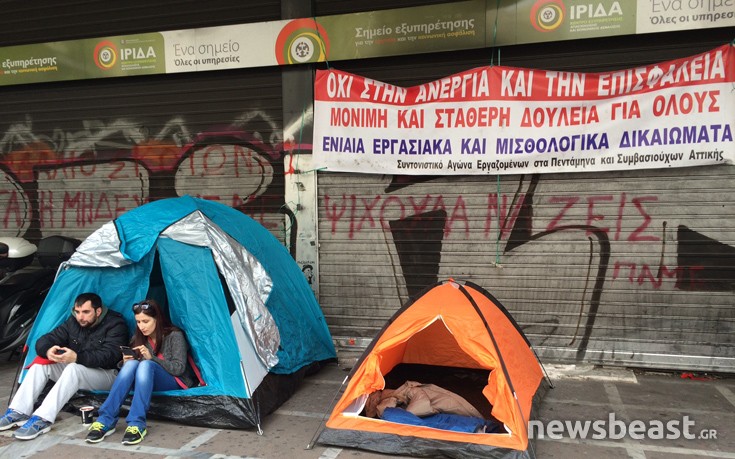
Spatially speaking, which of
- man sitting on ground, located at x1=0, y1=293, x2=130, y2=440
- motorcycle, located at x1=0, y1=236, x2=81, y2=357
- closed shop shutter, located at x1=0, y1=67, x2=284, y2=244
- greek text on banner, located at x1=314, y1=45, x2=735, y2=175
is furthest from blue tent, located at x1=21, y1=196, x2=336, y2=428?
greek text on banner, located at x1=314, y1=45, x2=735, y2=175

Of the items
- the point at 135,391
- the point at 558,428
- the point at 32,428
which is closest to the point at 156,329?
the point at 135,391

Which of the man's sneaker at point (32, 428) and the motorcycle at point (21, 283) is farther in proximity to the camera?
the motorcycle at point (21, 283)

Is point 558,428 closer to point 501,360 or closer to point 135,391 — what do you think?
point 501,360

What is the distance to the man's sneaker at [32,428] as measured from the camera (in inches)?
165

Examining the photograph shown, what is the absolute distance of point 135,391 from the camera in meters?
4.25

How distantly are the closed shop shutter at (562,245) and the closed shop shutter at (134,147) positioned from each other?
1.00 metres

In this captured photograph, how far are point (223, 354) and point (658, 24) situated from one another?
5.28 metres

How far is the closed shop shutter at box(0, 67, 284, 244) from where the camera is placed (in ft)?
22.6

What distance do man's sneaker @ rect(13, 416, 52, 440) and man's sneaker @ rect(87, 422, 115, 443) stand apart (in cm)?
41

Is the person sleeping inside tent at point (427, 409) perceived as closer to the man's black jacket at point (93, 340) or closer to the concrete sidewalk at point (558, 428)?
the concrete sidewalk at point (558, 428)

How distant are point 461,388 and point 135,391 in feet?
9.42

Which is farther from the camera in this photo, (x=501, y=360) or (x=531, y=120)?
(x=531, y=120)

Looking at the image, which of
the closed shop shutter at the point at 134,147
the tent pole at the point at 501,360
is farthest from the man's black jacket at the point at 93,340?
the tent pole at the point at 501,360

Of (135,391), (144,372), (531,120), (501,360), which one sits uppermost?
(531,120)
